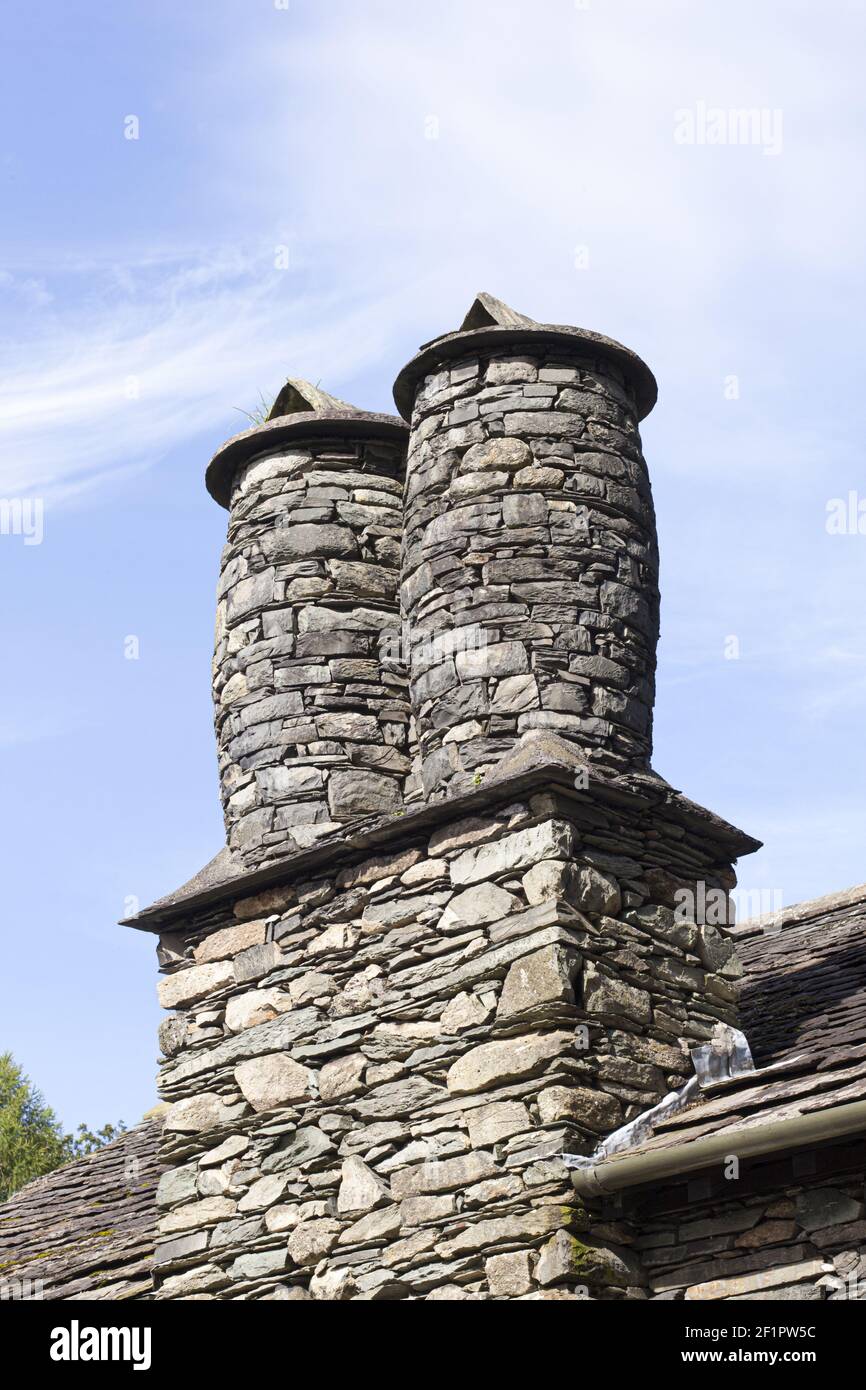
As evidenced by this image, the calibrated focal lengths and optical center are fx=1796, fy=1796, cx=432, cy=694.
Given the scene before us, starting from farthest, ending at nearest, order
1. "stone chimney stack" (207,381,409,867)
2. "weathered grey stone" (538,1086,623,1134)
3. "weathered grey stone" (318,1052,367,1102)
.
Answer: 1. "stone chimney stack" (207,381,409,867)
2. "weathered grey stone" (318,1052,367,1102)
3. "weathered grey stone" (538,1086,623,1134)

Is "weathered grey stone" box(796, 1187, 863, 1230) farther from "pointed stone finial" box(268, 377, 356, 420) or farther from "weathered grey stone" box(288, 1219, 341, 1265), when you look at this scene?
"pointed stone finial" box(268, 377, 356, 420)

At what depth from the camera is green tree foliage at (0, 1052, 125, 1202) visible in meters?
20.7

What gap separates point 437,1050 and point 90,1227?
11.1 feet

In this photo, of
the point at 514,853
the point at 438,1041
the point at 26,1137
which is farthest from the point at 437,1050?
the point at 26,1137

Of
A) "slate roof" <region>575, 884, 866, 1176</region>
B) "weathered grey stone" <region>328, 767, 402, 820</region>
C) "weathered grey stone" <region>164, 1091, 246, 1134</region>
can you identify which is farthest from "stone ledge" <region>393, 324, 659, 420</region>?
"weathered grey stone" <region>164, 1091, 246, 1134</region>

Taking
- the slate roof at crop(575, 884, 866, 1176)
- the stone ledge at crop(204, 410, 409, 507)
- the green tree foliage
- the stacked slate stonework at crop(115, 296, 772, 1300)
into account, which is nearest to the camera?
the slate roof at crop(575, 884, 866, 1176)

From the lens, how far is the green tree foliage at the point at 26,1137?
68.0 ft

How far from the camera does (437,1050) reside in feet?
23.8

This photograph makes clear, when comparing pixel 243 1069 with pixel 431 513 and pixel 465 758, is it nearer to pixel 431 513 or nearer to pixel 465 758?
pixel 465 758

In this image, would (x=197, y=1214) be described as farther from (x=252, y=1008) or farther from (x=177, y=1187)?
(x=252, y=1008)

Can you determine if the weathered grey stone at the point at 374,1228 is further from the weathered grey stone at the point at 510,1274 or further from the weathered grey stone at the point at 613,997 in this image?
the weathered grey stone at the point at 613,997

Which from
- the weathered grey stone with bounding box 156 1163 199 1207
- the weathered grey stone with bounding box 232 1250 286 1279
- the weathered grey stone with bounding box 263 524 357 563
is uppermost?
the weathered grey stone with bounding box 263 524 357 563

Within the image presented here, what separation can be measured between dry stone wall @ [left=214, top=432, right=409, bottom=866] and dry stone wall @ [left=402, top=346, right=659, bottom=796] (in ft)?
1.22
